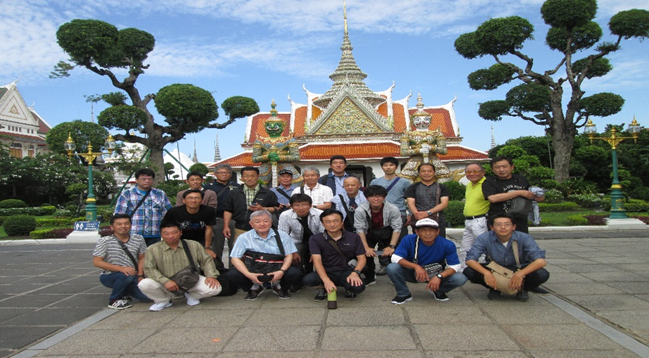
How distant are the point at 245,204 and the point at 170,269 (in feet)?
4.88

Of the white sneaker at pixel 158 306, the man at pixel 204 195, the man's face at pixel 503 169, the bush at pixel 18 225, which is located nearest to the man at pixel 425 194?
the man's face at pixel 503 169

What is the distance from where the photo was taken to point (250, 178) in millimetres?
6023

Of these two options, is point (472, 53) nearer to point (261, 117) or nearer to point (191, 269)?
point (261, 117)

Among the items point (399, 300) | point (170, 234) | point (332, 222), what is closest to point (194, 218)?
point (170, 234)

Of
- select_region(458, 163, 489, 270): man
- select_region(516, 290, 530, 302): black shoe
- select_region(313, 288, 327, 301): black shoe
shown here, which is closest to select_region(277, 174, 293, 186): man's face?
select_region(313, 288, 327, 301): black shoe

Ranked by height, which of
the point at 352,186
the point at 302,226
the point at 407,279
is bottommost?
the point at 407,279

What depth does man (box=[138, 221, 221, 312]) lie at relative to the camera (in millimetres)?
4586

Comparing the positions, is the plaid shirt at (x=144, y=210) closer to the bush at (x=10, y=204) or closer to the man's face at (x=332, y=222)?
the man's face at (x=332, y=222)

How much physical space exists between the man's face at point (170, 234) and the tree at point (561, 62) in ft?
60.3

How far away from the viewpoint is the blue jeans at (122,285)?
4797 mm

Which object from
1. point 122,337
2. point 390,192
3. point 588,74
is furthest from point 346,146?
point 122,337

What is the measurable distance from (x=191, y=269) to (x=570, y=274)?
4649 millimetres

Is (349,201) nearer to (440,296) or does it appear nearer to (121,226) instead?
(440,296)

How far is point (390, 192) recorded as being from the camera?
19.1ft
